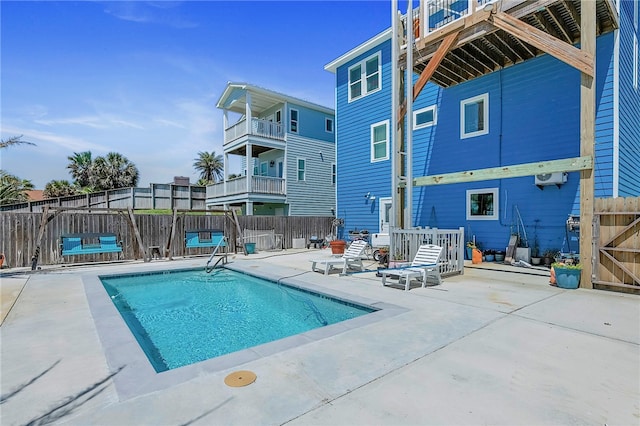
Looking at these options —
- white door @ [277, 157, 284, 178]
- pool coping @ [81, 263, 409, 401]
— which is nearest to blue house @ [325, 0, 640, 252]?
pool coping @ [81, 263, 409, 401]

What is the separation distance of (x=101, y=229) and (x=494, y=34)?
46.7ft

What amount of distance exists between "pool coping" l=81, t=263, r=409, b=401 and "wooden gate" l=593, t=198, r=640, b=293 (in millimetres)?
4555

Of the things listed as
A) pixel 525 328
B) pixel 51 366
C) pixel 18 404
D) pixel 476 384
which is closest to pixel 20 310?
pixel 51 366

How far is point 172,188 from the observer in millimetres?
25250

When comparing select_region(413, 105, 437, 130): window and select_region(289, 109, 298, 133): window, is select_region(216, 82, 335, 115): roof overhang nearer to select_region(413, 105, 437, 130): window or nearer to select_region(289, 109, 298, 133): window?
select_region(289, 109, 298, 133): window

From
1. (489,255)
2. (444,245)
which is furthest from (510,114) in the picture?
(444,245)

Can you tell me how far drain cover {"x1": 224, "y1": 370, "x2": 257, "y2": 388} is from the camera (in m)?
2.84

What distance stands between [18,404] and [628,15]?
15.1 m

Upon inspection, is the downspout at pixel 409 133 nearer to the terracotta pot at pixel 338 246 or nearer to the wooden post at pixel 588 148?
the wooden post at pixel 588 148

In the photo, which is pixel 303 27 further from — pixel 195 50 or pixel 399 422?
pixel 399 422

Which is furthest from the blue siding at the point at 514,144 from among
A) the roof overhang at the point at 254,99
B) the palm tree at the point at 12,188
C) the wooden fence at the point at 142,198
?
the palm tree at the point at 12,188

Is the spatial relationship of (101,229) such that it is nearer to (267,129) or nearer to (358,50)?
(267,129)

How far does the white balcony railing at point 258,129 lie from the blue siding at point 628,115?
15473 mm

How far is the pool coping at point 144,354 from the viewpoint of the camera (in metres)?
2.88
